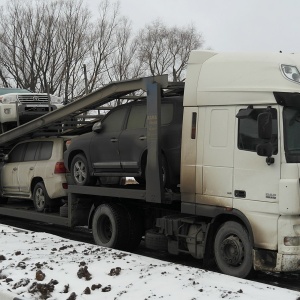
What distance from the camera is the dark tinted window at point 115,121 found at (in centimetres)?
830

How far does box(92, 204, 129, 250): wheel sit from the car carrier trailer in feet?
0.09

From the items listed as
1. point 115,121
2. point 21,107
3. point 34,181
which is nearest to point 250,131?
point 115,121

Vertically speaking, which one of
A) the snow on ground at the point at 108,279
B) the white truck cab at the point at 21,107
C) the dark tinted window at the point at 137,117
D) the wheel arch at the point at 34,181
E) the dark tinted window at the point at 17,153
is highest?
the white truck cab at the point at 21,107

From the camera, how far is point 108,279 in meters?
5.32

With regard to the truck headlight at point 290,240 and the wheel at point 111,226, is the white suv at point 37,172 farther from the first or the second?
the truck headlight at point 290,240

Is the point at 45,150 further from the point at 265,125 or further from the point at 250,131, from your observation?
the point at 265,125

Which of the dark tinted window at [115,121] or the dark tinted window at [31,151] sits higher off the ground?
the dark tinted window at [115,121]

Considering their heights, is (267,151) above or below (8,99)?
below

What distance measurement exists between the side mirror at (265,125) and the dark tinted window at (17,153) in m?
6.87

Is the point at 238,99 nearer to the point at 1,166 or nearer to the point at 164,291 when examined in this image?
the point at 164,291

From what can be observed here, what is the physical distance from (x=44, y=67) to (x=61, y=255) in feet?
97.1

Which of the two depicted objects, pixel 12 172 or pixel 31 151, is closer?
pixel 31 151

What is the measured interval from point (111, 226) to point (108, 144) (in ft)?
4.65

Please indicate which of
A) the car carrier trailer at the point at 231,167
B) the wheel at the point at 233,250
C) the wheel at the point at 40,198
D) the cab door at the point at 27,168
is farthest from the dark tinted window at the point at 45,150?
the wheel at the point at 233,250
